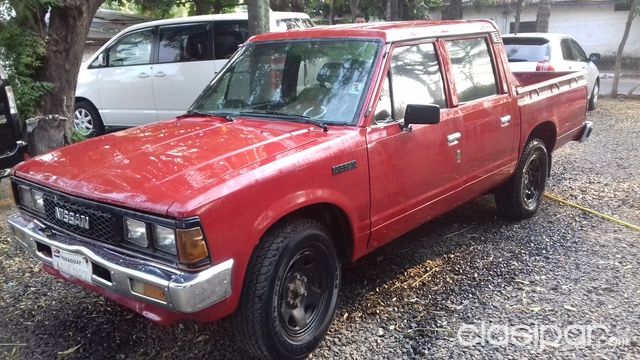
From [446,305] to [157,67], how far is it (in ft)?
21.2

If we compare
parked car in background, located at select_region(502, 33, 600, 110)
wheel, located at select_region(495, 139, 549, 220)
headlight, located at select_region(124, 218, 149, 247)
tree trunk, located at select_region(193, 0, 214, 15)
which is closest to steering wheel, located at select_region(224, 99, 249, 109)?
headlight, located at select_region(124, 218, 149, 247)

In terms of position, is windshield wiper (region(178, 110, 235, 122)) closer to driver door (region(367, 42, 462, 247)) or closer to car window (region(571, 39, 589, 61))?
driver door (region(367, 42, 462, 247))

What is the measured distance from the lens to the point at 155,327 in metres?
3.48

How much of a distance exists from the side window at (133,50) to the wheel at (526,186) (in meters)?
5.98

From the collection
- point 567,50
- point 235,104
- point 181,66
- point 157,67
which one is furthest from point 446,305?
point 567,50

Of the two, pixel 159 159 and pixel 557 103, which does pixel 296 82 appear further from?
pixel 557 103

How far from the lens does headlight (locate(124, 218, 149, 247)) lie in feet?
8.50

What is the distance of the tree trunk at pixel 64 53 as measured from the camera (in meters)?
6.02

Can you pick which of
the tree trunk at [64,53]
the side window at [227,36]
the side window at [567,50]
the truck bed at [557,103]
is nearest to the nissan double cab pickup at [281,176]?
the truck bed at [557,103]

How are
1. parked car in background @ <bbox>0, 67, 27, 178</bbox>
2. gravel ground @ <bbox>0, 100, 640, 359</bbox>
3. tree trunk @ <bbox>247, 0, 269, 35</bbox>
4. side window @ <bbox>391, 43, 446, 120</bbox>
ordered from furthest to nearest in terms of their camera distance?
tree trunk @ <bbox>247, 0, 269, 35</bbox>
parked car in background @ <bbox>0, 67, 27, 178</bbox>
side window @ <bbox>391, 43, 446, 120</bbox>
gravel ground @ <bbox>0, 100, 640, 359</bbox>

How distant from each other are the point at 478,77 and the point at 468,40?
12.2 inches

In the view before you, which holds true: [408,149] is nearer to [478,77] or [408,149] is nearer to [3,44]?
[478,77]

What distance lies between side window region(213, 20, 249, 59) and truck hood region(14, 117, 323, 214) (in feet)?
15.8

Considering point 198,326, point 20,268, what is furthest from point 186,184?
point 20,268
